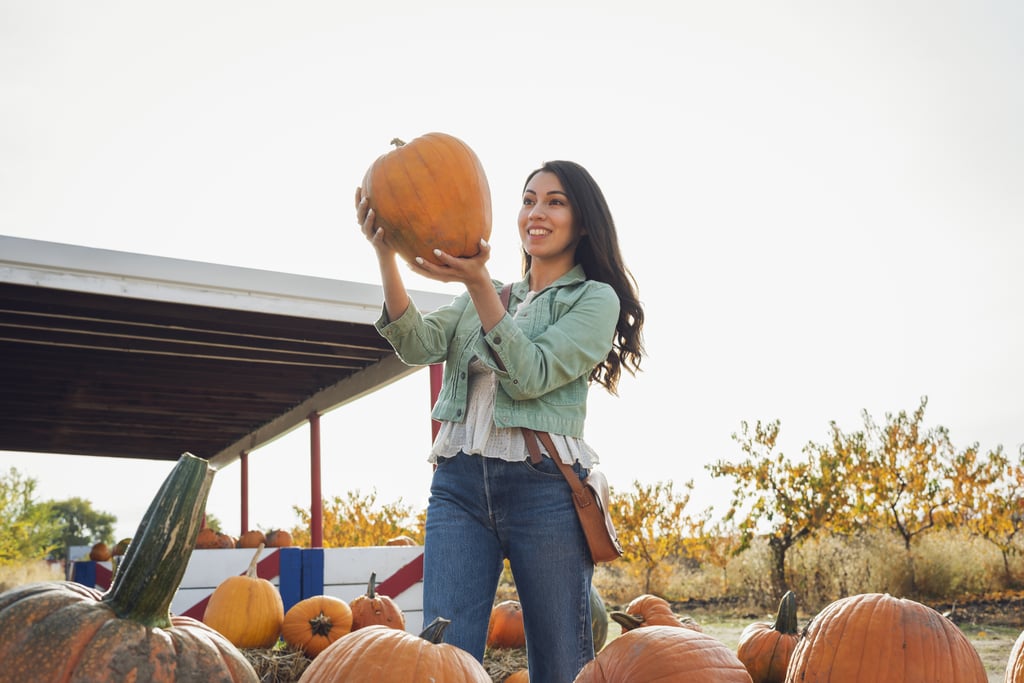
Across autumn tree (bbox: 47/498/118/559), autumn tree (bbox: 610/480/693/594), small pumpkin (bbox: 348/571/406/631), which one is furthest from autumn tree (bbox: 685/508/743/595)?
autumn tree (bbox: 47/498/118/559)

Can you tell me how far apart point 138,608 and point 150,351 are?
5.79 meters

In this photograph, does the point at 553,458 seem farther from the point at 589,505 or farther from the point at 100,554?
the point at 100,554

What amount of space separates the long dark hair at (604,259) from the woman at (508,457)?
0.44 feet

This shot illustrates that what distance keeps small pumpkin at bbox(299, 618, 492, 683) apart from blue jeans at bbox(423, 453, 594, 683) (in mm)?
527

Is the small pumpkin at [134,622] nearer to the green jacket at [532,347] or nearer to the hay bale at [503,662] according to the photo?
the green jacket at [532,347]

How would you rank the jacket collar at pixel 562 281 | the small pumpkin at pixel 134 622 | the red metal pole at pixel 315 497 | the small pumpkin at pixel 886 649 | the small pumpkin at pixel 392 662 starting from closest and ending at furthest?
the small pumpkin at pixel 134 622
the small pumpkin at pixel 392 662
the small pumpkin at pixel 886 649
the jacket collar at pixel 562 281
the red metal pole at pixel 315 497

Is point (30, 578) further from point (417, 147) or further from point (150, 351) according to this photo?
point (417, 147)

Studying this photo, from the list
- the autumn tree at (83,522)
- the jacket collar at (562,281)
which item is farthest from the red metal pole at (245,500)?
the autumn tree at (83,522)

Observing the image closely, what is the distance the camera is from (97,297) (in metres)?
4.81

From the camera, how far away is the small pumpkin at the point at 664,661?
172 cm

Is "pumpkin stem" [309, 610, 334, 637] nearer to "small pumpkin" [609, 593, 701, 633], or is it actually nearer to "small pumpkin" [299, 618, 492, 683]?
"small pumpkin" [609, 593, 701, 633]

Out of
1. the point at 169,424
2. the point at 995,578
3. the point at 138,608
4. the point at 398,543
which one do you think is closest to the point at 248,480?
the point at 169,424

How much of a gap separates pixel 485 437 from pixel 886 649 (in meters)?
1.04

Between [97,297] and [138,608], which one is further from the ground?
[97,297]
